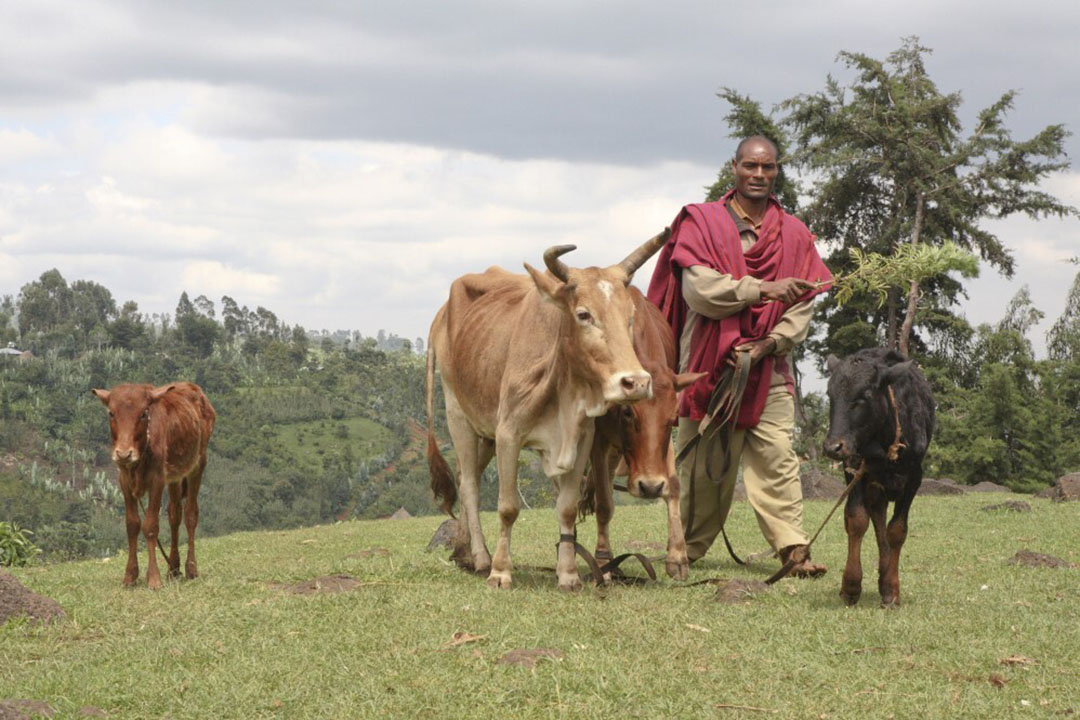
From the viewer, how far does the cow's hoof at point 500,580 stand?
297 inches

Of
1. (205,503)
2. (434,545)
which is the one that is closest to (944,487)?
(434,545)

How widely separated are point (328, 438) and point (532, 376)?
2674 inches

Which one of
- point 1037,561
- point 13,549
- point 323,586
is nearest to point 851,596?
point 1037,561

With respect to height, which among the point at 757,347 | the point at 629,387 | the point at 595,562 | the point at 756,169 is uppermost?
the point at 756,169

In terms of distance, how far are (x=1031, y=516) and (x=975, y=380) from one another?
56.4 feet

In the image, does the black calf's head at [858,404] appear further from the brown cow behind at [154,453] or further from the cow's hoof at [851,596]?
the brown cow behind at [154,453]

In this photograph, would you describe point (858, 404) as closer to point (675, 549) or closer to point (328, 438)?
point (675, 549)

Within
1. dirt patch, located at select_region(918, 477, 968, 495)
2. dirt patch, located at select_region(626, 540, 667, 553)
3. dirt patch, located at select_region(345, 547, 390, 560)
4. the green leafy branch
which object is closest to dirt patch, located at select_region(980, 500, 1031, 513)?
dirt patch, located at select_region(918, 477, 968, 495)

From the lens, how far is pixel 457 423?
901 cm

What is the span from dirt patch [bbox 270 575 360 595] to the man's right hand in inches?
133

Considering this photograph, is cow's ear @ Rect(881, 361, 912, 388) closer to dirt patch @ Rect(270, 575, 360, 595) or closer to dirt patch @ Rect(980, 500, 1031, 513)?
dirt patch @ Rect(270, 575, 360, 595)

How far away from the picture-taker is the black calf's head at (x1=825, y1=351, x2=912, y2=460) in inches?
249

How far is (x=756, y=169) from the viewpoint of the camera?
8.57m

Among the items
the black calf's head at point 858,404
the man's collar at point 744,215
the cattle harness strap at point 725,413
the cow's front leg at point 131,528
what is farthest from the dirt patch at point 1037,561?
the cow's front leg at point 131,528
